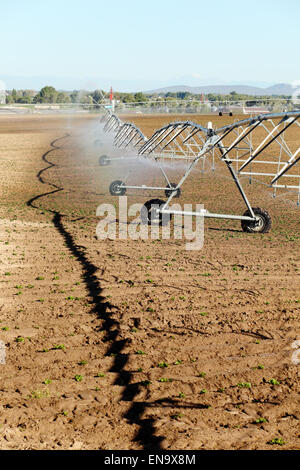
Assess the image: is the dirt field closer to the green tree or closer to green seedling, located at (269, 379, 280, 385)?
green seedling, located at (269, 379, 280, 385)

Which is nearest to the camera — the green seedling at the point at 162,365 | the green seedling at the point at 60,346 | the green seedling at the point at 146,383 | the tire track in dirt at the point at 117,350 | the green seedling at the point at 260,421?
the tire track in dirt at the point at 117,350

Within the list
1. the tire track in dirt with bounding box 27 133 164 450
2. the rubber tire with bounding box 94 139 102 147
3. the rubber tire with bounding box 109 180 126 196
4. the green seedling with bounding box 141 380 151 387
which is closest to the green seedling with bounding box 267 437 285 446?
the tire track in dirt with bounding box 27 133 164 450

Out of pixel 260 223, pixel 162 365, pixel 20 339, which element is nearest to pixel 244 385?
pixel 162 365

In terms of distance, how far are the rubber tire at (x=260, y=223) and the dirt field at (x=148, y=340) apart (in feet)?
1.50

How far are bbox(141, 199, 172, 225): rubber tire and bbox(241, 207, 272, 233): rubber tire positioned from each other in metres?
2.64

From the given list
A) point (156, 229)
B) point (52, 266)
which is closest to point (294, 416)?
point (52, 266)

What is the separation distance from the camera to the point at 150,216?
17484 mm

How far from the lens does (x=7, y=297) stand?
34.9 feet

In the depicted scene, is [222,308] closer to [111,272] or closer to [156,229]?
[111,272]

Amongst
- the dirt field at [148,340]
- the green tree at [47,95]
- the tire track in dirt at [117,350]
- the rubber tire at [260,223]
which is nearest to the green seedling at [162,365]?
the dirt field at [148,340]

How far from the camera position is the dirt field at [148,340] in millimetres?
6348

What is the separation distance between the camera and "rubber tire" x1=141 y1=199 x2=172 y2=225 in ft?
57.0

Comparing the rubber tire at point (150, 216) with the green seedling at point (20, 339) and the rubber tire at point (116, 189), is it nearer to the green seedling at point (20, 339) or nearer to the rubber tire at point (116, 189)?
the rubber tire at point (116, 189)

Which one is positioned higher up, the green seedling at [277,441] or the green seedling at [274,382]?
the green seedling at [277,441]
